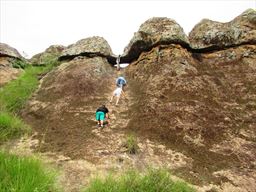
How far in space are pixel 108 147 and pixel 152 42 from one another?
1134 centimetres

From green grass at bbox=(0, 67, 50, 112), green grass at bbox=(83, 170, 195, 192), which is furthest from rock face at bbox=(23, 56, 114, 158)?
green grass at bbox=(83, 170, 195, 192)

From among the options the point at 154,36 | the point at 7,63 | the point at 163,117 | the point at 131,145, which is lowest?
the point at 131,145

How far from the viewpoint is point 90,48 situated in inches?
931

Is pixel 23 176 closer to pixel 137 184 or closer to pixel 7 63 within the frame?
pixel 137 184

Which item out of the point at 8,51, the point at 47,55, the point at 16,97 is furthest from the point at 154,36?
the point at 8,51

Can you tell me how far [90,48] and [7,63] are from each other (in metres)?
6.47

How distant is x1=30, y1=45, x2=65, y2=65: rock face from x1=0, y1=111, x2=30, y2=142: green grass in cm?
1336

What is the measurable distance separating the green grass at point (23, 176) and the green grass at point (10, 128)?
5.18 metres

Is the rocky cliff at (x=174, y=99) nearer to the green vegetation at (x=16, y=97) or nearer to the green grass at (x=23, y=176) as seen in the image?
the green vegetation at (x=16, y=97)

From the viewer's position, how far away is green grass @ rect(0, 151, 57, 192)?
6.75m

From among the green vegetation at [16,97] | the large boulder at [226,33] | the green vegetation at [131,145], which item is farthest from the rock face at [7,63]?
the large boulder at [226,33]

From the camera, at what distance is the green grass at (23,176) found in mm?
6746

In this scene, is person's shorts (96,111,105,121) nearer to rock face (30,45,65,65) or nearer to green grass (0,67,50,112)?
green grass (0,67,50,112)

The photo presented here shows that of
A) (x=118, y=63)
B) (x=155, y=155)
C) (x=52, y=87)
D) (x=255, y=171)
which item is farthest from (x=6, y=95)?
(x=255, y=171)
